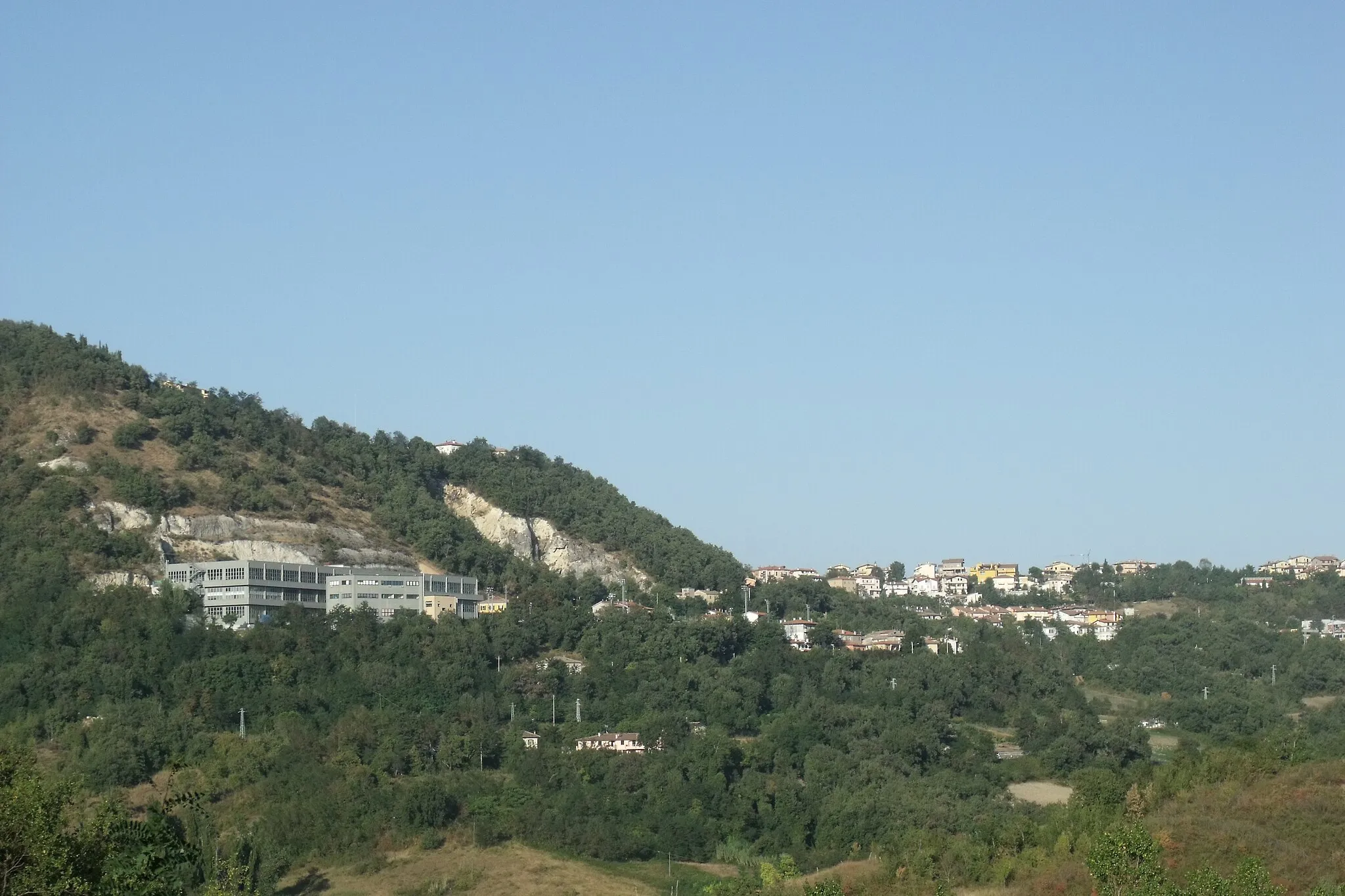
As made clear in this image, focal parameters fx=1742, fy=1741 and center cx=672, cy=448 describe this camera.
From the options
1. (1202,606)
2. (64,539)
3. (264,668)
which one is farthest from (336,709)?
(1202,606)

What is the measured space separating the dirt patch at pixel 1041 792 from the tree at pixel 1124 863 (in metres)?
18.1

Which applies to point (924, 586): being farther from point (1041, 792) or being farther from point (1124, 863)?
point (1124, 863)

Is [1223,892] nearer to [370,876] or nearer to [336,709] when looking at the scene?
[370,876]

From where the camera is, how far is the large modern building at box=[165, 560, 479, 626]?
177 ft

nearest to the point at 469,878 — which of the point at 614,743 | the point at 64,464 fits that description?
the point at 614,743

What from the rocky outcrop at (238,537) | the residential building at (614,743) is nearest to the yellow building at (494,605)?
the rocky outcrop at (238,537)

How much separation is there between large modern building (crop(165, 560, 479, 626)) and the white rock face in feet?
29.5

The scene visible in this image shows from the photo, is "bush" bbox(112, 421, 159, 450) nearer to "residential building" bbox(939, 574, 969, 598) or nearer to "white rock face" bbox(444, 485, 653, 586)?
"white rock face" bbox(444, 485, 653, 586)

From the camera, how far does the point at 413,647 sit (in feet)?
174

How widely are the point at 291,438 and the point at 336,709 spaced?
23217 mm

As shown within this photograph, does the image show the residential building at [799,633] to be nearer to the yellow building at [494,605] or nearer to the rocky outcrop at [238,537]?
the yellow building at [494,605]

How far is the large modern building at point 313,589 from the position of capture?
2121 inches

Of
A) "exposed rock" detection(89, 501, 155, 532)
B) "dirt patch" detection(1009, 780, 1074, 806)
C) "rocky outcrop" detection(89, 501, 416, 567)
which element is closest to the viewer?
"dirt patch" detection(1009, 780, 1074, 806)

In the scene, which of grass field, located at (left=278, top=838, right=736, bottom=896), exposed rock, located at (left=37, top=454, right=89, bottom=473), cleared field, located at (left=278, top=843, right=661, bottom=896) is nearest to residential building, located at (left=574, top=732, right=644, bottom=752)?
grass field, located at (left=278, top=838, right=736, bottom=896)
